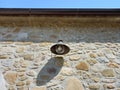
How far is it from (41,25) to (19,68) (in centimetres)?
109

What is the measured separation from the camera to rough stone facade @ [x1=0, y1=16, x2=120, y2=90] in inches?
174

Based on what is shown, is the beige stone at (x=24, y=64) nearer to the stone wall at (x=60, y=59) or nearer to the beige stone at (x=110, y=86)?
the stone wall at (x=60, y=59)

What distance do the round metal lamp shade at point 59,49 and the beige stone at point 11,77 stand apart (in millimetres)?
879

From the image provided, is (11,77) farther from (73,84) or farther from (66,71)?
(73,84)

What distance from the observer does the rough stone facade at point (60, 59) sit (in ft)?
14.5

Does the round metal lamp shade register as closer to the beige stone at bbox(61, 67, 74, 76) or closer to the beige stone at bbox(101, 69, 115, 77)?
the beige stone at bbox(61, 67, 74, 76)

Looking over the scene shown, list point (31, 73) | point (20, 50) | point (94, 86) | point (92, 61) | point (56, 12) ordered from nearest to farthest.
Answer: point (94, 86)
point (31, 73)
point (92, 61)
point (20, 50)
point (56, 12)

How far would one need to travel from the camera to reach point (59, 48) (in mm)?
4602

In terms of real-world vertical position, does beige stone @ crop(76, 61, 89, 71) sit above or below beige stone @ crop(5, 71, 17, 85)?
above

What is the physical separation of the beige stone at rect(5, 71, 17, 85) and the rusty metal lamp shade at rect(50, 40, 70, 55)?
88cm

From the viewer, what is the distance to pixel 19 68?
458 centimetres

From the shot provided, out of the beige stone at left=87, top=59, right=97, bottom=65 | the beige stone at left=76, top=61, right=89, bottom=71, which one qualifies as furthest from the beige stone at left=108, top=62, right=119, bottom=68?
the beige stone at left=76, top=61, right=89, bottom=71

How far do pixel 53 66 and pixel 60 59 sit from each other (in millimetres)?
202

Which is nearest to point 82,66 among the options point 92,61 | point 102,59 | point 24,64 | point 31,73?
point 92,61
